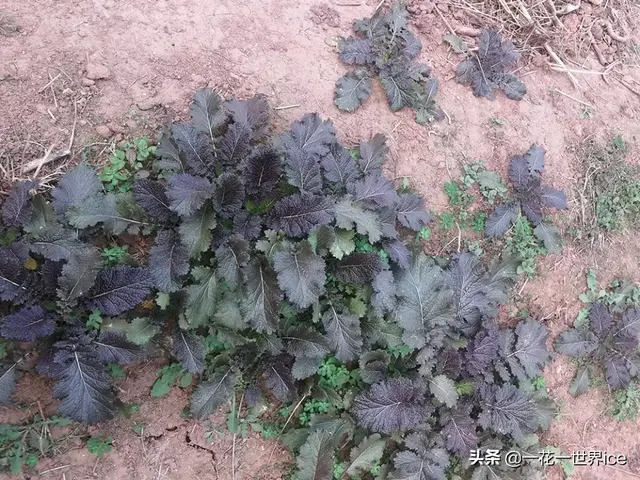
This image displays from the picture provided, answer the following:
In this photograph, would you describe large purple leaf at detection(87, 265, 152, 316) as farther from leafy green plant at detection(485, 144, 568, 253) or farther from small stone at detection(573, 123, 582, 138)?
small stone at detection(573, 123, 582, 138)

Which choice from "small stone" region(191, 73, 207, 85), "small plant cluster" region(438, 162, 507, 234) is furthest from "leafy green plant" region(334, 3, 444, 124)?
"small stone" region(191, 73, 207, 85)

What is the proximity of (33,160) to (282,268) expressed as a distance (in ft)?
4.86

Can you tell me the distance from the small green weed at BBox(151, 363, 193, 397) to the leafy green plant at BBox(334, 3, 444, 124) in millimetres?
1897

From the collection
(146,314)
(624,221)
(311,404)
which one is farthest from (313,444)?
(624,221)

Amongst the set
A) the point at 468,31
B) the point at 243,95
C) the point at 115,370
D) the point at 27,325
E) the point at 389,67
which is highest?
the point at 468,31

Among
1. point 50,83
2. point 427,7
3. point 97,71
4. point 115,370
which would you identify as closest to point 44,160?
point 50,83

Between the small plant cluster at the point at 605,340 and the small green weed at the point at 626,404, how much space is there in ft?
0.10

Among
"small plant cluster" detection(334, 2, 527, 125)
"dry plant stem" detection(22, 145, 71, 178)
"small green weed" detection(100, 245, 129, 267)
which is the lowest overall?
"small green weed" detection(100, 245, 129, 267)

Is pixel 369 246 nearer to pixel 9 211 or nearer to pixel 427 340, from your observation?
pixel 427 340

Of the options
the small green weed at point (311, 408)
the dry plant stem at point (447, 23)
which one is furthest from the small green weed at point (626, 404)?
the dry plant stem at point (447, 23)

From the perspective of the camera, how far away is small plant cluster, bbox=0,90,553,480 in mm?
2795

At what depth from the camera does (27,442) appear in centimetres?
279

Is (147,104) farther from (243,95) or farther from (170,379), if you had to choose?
(170,379)

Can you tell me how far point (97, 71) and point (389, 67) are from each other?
6.06ft
